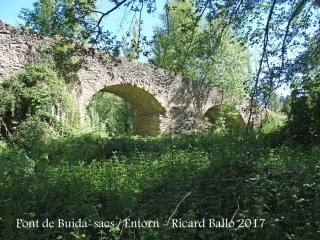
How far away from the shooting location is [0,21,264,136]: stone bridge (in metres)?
8.54

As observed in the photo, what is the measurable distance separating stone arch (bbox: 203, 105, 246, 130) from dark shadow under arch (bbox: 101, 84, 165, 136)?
3.72m

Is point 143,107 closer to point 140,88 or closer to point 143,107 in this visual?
point 143,107

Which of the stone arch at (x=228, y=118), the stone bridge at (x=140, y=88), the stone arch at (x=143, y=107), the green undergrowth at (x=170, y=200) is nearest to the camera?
the green undergrowth at (x=170, y=200)

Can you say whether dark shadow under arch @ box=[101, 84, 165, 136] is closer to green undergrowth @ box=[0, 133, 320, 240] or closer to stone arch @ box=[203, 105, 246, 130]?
stone arch @ box=[203, 105, 246, 130]

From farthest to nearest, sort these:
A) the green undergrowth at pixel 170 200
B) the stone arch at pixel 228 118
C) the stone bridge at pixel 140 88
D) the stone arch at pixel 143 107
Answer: the stone arch at pixel 228 118, the stone arch at pixel 143 107, the stone bridge at pixel 140 88, the green undergrowth at pixel 170 200

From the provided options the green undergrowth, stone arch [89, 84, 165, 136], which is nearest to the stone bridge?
stone arch [89, 84, 165, 136]

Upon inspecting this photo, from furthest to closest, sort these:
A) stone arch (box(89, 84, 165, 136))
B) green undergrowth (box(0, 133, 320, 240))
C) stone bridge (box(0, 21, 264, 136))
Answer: stone arch (box(89, 84, 165, 136)) → stone bridge (box(0, 21, 264, 136)) → green undergrowth (box(0, 133, 320, 240))

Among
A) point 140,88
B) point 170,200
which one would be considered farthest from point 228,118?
point 170,200

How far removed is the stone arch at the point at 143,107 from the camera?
12688 mm

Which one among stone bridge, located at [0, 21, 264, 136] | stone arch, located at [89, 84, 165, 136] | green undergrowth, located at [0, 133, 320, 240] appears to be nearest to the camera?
green undergrowth, located at [0, 133, 320, 240]

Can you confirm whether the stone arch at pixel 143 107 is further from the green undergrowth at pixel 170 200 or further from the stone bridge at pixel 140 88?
the green undergrowth at pixel 170 200

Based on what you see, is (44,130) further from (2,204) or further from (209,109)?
(209,109)

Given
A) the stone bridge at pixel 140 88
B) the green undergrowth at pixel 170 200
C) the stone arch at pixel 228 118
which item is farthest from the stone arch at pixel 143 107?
the green undergrowth at pixel 170 200

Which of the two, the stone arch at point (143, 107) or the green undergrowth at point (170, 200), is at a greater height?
the stone arch at point (143, 107)
